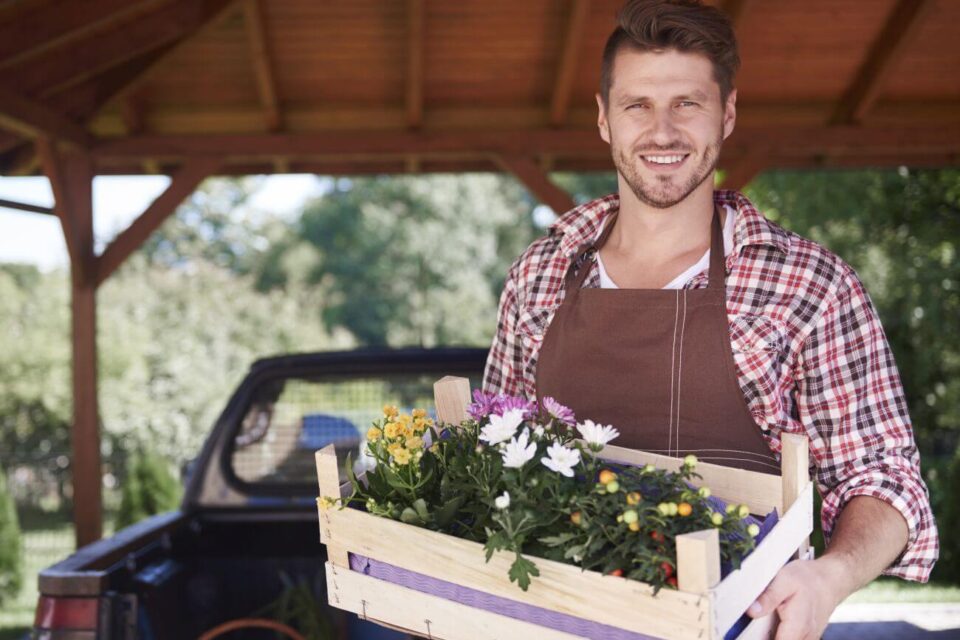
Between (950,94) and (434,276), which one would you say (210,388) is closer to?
(434,276)

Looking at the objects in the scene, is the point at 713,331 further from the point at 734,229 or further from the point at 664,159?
the point at 664,159

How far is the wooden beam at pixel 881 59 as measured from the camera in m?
6.27

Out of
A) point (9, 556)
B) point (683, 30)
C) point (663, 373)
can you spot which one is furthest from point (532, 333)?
point (9, 556)

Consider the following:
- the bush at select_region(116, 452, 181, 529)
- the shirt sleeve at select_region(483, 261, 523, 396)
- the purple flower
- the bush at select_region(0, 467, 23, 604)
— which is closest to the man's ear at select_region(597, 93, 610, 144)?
the shirt sleeve at select_region(483, 261, 523, 396)

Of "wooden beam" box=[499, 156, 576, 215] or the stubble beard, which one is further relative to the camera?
"wooden beam" box=[499, 156, 576, 215]

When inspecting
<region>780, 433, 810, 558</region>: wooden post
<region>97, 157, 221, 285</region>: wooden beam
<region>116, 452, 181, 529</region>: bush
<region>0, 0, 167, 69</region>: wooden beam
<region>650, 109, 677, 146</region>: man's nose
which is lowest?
<region>116, 452, 181, 529</region>: bush

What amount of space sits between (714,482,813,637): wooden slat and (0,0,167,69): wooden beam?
4.75 metres

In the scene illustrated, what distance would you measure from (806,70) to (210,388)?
45.9 ft

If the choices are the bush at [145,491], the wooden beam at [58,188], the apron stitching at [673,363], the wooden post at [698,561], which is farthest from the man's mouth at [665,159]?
the bush at [145,491]

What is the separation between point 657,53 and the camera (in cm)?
181

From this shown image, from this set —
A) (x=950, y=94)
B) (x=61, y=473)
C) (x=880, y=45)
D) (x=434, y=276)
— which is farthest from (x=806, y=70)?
Answer: (x=434, y=276)

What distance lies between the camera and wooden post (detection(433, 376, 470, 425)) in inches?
66.7

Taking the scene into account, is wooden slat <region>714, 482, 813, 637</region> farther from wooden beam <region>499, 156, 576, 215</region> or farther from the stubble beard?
wooden beam <region>499, 156, 576, 215</region>

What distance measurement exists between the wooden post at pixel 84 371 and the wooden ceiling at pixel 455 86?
1.61 feet
